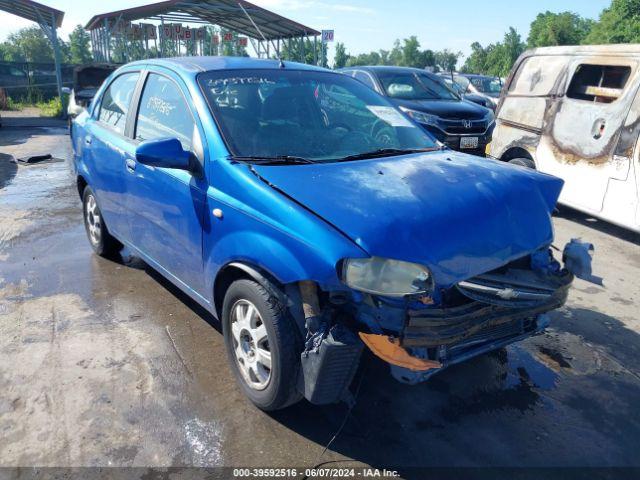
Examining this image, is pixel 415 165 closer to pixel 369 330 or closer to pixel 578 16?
pixel 369 330

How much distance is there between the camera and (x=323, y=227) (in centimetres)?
238

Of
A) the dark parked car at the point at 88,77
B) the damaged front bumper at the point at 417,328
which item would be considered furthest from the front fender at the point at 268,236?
the dark parked car at the point at 88,77

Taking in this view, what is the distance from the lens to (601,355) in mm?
3609

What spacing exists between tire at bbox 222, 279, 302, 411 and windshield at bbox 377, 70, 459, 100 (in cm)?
754

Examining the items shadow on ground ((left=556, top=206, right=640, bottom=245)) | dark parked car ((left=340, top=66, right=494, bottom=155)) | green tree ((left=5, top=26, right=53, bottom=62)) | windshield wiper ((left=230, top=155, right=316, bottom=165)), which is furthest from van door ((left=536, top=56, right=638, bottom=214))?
green tree ((left=5, top=26, right=53, bottom=62))

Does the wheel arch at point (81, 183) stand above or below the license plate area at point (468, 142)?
below

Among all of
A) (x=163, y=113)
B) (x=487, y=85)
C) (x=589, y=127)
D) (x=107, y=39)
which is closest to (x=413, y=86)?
(x=589, y=127)

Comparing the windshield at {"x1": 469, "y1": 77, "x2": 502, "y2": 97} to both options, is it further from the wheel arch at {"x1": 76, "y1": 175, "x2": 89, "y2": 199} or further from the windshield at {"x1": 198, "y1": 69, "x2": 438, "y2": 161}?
the wheel arch at {"x1": 76, "y1": 175, "x2": 89, "y2": 199}

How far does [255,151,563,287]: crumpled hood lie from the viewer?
7.94 ft

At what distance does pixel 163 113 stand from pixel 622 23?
157 feet

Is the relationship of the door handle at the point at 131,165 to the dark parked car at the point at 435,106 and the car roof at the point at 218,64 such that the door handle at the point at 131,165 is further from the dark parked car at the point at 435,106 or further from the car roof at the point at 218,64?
the dark parked car at the point at 435,106

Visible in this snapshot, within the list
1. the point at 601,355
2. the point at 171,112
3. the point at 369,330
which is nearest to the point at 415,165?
the point at 369,330

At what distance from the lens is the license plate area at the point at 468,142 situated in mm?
8992

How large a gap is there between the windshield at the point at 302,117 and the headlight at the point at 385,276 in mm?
989
